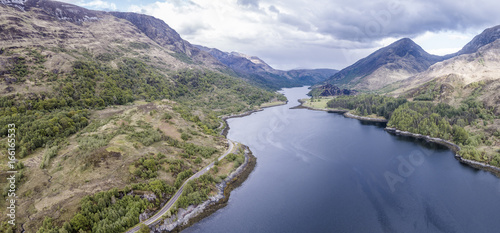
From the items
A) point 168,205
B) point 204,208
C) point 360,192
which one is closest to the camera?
point 168,205

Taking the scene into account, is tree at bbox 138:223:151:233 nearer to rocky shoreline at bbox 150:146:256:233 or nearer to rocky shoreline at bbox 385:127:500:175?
rocky shoreline at bbox 150:146:256:233

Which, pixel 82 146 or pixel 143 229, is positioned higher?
pixel 82 146

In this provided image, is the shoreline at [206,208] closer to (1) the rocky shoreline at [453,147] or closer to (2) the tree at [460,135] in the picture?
(1) the rocky shoreline at [453,147]

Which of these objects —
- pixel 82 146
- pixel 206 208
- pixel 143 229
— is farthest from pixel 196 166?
pixel 82 146

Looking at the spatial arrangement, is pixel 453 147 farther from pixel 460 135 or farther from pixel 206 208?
pixel 206 208

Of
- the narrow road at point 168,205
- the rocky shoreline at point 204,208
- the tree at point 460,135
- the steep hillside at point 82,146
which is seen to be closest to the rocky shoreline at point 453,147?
the tree at point 460,135

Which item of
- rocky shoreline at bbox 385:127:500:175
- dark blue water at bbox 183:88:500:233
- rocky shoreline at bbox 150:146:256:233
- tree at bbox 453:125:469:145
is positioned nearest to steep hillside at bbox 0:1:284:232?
rocky shoreline at bbox 150:146:256:233

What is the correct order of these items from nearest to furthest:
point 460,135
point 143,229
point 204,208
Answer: point 143,229
point 204,208
point 460,135
